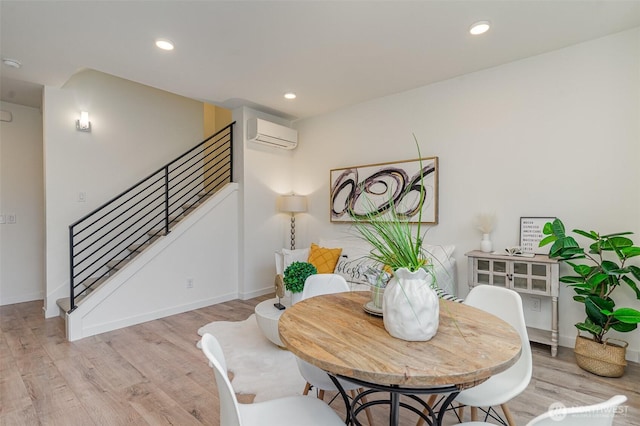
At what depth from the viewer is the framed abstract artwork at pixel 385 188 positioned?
3.44 meters

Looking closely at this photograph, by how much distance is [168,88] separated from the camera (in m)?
3.57

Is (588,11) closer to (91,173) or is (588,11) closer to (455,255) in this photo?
(455,255)

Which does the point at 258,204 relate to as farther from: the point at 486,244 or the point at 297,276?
the point at 486,244

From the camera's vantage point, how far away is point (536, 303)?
2.84 meters

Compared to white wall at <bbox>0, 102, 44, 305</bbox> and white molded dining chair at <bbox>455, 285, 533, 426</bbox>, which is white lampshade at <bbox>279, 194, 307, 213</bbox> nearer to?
white molded dining chair at <bbox>455, 285, 533, 426</bbox>

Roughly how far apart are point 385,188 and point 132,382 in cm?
304

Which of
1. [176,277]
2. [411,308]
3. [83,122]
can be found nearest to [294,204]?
[176,277]

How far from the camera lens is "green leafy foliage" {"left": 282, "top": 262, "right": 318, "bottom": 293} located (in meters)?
2.60

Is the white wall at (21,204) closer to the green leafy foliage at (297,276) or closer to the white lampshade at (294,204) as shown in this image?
the white lampshade at (294,204)

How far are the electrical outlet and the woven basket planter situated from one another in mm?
499

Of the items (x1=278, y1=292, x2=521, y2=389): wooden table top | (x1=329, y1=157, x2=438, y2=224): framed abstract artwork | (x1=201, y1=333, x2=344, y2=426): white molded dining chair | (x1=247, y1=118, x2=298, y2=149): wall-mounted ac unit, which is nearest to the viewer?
(x1=278, y1=292, x2=521, y2=389): wooden table top

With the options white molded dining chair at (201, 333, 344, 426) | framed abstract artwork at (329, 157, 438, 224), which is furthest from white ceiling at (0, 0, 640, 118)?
white molded dining chair at (201, 333, 344, 426)

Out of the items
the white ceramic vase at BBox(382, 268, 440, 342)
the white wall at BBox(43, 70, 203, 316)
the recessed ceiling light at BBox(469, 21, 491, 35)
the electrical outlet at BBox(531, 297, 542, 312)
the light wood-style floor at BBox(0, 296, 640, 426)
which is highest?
the recessed ceiling light at BBox(469, 21, 491, 35)

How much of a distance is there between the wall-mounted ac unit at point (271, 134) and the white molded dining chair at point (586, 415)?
3989 millimetres
